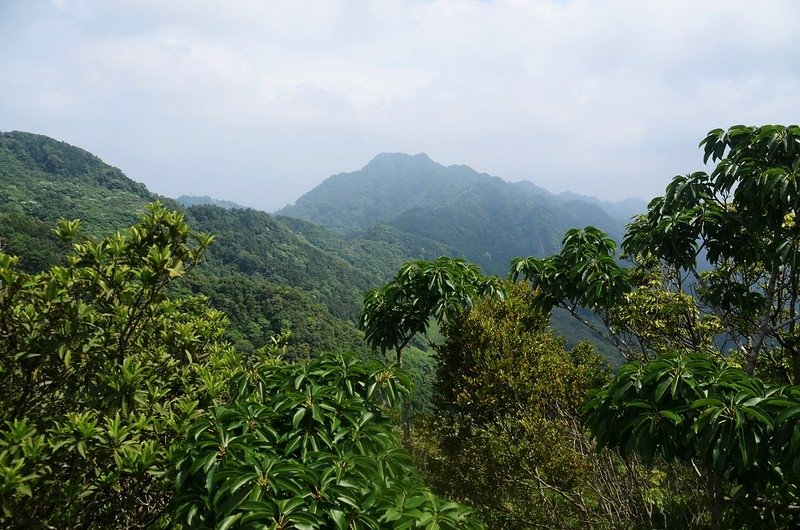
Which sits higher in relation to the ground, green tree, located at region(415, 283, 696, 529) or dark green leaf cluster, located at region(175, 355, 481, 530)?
dark green leaf cluster, located at region(175, 355, 481, 530)

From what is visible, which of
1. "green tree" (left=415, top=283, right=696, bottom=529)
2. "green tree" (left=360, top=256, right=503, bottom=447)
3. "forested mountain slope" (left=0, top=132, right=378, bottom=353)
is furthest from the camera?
"forested mountain slope" (left=0, top=132, right=378, bottom=353)

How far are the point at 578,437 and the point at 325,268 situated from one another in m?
133

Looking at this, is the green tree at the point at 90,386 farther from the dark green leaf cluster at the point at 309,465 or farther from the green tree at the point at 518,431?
the green tree at the point at 518,431

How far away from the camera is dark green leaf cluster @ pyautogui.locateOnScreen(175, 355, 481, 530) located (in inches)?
88.6

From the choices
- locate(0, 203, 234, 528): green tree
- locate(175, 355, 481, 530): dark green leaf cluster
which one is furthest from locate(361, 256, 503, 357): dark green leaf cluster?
locate(0, 203, 234, 528): green tree

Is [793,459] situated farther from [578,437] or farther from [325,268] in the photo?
[325,268]

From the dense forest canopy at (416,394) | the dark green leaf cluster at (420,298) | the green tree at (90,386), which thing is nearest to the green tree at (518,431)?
the dense forest canopy at (416,394)

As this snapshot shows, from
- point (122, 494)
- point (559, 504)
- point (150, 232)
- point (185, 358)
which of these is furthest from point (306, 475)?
point (559, 504)

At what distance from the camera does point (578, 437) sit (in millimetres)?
6258

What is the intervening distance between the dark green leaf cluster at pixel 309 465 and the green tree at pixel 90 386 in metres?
0.57

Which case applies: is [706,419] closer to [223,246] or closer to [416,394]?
[416,394]

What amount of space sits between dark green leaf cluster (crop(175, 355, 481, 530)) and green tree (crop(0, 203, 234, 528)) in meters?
0.57

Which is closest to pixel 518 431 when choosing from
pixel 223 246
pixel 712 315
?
pixel 712 315

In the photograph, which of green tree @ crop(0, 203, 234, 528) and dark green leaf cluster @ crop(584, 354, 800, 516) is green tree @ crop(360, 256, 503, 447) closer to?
dark green leaf cluster @ crop(584, 354, 800, 516)
